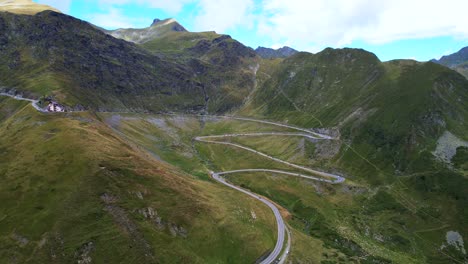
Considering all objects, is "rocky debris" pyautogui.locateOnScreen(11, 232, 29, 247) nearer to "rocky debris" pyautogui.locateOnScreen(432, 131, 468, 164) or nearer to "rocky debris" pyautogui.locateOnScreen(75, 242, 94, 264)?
"rocky debris" pyautogui.locateOnScreen(75, 242, 94, 264)

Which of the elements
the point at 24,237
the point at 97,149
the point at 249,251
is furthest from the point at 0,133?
the point at 249,251

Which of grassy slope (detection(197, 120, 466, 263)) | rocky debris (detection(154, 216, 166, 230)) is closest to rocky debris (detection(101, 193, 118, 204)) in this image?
rocky debris (detection(154, 216, 166, 230))

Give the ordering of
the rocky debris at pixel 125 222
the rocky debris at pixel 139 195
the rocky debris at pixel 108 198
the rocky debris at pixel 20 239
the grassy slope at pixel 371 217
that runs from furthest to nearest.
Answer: the grassy slope at pixel 371 217 → the rocky debris at pixel 139 195 → the rocky debris at pixel 108 198 → the rocky debris at pixel 125 222 → the rocky debris at pixel 20 239

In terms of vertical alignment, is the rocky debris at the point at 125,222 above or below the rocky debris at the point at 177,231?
above

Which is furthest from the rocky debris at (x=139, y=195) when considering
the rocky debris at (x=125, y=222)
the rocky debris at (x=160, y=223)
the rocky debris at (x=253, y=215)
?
the rocky debris at (x=253, y=215)

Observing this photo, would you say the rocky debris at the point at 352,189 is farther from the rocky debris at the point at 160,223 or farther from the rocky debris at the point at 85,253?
the rocky debris at the point at 85,253

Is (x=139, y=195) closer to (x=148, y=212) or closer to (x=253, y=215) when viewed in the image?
(x=148, y=212)

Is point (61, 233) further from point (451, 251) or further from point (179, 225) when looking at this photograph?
point (451, 251)
